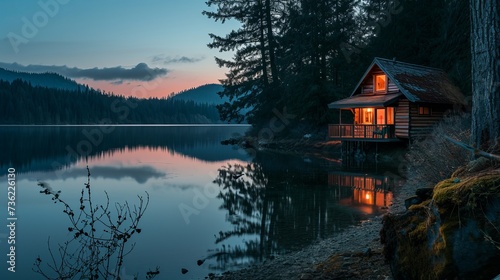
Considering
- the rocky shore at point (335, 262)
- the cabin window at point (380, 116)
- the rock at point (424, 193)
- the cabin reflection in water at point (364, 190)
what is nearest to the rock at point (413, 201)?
the rock at point (424, 193)

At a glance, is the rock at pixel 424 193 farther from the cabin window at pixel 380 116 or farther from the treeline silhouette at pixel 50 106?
the treeline silhouette at pixel 50 106

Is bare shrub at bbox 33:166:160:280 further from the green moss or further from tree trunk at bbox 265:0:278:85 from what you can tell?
tree trunk at bbox 265:0:278:85

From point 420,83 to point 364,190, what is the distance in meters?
16.6

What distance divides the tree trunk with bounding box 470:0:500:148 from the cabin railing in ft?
75.5

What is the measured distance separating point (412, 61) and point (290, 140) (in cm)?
1537

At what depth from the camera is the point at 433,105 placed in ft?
99.8

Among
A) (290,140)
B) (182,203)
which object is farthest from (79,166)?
(290,140)

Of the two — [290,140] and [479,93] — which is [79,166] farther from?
[479,93]

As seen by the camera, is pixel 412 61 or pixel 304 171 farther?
pixel 412 61

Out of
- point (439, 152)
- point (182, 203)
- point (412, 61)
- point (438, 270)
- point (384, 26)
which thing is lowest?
point (182, 203)

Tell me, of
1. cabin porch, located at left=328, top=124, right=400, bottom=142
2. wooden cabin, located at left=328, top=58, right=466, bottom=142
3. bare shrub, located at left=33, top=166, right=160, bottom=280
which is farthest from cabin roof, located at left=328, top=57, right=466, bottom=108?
bare shrub, located at left=33, top=166, right=160, bottom=280

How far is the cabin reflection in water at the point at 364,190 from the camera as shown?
14.9 metres

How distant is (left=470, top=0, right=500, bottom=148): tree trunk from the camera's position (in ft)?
23.3

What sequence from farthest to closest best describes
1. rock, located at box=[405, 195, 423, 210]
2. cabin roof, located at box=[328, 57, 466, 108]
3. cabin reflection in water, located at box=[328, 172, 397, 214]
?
cabin roof, located at box=[328, 57, 466, 108] < cabin reflection in water, located at box=[328, 172, 397, 214] < rock, located at box=[405, 195, 423, 210]
